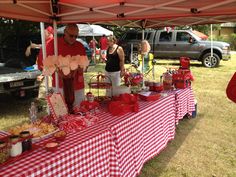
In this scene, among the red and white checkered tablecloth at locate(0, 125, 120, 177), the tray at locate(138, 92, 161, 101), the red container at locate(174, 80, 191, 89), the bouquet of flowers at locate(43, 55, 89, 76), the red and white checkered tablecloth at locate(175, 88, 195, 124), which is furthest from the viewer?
the red container at locate(174, 80, 191, 89)

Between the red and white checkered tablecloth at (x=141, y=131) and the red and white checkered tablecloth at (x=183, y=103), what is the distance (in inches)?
14.2

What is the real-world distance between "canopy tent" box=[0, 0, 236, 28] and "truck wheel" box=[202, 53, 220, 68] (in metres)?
10.3

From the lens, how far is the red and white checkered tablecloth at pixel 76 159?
1925 millimetres

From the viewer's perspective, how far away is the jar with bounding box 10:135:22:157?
6.61ft

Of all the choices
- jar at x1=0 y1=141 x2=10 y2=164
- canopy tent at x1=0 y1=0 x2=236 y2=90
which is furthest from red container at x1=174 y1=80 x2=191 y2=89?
jar at x1=0 y1=141 x2=10 y2=164

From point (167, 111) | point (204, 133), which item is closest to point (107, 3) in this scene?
point (167, 111)

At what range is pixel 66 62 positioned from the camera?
272cm

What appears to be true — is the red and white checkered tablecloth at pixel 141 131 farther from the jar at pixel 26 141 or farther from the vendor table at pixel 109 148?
the jar at pixel 26 141

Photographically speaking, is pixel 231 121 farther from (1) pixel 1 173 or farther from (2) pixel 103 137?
(1) pixel 1 173

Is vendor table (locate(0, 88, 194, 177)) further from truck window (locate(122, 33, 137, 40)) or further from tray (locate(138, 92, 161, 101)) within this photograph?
truck window (locate(122, 33, 137, 40))

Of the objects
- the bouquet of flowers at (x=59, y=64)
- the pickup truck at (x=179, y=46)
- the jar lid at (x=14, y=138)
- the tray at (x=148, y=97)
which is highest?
the pickup truck at (x=179, y=46)

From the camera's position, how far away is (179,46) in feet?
47.5

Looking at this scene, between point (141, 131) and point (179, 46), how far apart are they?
11.9m

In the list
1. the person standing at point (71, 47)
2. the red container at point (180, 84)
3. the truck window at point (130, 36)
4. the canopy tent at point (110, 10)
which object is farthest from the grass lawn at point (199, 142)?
the truck window at point (130, 36)
